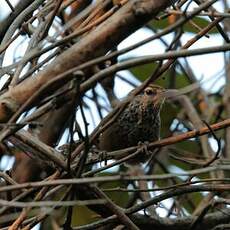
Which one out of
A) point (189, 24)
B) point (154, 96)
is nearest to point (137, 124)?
point (154, 96)

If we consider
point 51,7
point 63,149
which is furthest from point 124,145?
point 51,7

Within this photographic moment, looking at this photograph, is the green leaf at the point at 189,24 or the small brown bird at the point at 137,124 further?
the green leaf at the point at 189,24

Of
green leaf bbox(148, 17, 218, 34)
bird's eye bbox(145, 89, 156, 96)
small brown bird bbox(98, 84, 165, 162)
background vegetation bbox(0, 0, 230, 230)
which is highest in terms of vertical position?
green leaf bbox(148, 17, 218, 34)

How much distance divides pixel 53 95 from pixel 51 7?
756 millimetres

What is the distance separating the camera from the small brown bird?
3.26 meters

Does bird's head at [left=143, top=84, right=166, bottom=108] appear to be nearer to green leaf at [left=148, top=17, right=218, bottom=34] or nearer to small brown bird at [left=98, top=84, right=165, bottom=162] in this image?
small brown bird at [left=98, top=84, right=165, bottom=162]

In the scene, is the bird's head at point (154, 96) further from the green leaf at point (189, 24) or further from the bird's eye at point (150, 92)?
the green leaf at point (189, 24)

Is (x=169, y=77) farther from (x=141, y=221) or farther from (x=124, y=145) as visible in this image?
(x=141, y=221)

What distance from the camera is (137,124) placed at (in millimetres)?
3289

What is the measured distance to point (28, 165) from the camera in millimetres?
2754

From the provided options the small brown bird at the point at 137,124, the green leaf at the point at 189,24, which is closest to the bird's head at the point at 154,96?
the small brown bird at the point at 137,124

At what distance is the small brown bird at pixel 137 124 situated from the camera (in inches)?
128

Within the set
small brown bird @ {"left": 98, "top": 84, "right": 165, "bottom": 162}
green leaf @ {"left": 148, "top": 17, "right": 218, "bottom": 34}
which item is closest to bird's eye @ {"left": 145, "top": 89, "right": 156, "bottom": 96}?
small brown bird @ {"left": 98, "top": 84, "right": 165, "bottom": 162}

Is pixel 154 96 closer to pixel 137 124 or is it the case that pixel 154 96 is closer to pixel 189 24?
pixel 137 124
